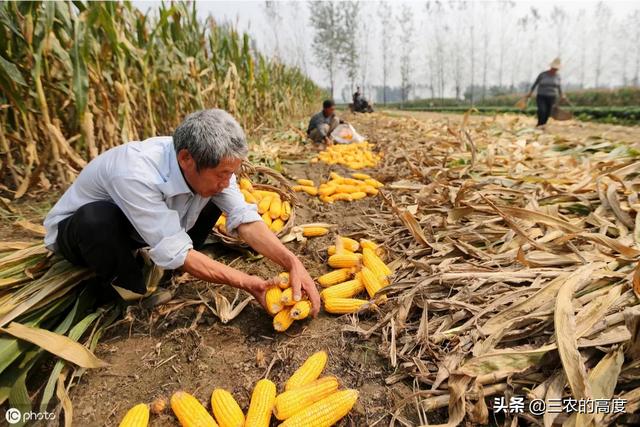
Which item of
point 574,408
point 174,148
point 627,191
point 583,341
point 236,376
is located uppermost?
point 174,148

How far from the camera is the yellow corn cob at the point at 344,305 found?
7.00 feet

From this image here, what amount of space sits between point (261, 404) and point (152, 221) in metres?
Result: 1.11

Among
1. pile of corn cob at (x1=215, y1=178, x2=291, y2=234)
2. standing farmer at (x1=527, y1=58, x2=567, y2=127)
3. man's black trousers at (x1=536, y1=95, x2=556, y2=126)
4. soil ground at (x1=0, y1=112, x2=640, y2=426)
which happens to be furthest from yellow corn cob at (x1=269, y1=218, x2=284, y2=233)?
man's black trousers at (x1=536, y1=95, x2=556, y2=126)

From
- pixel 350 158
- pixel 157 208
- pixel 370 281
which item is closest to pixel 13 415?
pixel 157 208

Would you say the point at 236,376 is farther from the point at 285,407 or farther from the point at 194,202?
the point at 194,202

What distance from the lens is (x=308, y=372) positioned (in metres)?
1.69

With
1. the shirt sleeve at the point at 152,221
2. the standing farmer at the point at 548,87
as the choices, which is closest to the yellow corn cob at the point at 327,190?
the shirt sleeve at the point at 152,221

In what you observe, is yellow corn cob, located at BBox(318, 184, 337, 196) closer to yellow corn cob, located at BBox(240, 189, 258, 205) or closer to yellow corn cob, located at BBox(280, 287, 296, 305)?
yellow corn cob, located at BBox(240, 189, 258, 205)

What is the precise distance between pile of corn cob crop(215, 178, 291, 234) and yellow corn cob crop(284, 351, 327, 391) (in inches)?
62.3

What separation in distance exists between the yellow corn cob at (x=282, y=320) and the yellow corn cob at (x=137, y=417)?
0.73 metres

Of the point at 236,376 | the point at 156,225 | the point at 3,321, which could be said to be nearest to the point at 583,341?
the point at 236,376

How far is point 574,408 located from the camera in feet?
4.27

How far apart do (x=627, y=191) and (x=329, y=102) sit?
6675 millimetres

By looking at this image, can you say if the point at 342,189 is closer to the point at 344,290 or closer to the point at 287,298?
the point at 344,290
